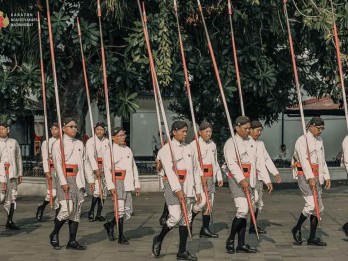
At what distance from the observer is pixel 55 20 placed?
19.5 metres

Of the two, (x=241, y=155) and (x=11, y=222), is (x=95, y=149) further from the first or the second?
(x=241, y=155)

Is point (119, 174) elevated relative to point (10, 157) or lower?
lower

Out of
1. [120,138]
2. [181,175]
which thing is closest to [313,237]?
[181,175]

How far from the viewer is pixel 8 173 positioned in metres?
15.9

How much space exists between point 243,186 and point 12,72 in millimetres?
9046

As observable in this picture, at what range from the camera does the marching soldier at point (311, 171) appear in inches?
538

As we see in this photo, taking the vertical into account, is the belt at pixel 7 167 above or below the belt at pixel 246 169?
above

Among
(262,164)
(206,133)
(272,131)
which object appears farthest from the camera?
(272,131)

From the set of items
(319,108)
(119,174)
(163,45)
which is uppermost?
(163,45)

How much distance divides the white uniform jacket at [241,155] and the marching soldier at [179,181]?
0.53 m

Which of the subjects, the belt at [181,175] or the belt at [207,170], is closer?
the belt at [181,175]

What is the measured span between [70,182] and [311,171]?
11.0 feet

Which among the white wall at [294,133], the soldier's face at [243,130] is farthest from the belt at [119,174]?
the white wall at [294,133]

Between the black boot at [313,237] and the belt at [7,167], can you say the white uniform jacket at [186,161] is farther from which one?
the belt at [7,167]
